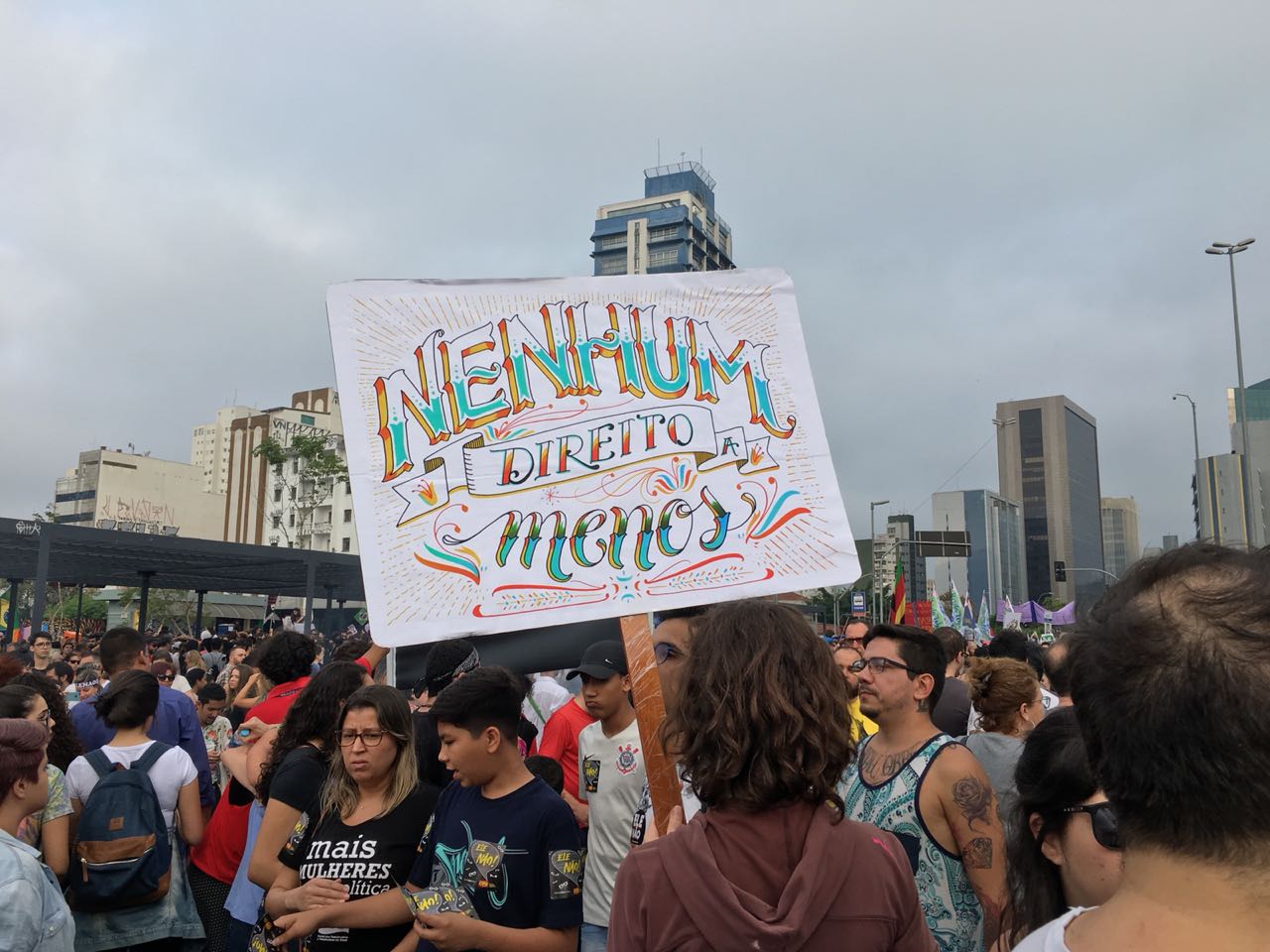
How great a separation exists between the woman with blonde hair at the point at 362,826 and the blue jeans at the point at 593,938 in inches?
31.4

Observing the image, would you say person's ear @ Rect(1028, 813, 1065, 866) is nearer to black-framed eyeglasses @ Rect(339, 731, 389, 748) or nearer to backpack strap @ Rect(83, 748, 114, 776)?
black-framed eyeglasses @ Rect(339, 731, 389, 748)

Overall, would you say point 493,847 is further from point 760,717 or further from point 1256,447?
A: point 1256,447

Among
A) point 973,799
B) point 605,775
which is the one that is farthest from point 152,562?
point 973,799

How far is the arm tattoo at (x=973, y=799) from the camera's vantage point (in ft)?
9.87

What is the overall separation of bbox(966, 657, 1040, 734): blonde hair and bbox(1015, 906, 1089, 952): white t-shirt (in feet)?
10.1

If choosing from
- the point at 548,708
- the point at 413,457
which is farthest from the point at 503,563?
the point at 548,708

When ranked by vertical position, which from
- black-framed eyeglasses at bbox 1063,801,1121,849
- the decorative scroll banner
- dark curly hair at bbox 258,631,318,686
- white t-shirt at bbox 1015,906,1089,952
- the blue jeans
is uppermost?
the decorative scroll banner

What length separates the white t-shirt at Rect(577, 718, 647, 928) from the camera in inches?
146

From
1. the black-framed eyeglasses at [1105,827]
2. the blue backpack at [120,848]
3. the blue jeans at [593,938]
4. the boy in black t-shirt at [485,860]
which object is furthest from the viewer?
the blue backpack at [120,848]

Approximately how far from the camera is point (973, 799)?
304 centimetres

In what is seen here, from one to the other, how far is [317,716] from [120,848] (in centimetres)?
107

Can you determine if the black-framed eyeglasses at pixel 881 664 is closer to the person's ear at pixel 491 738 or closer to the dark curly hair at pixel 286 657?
the person's ear at pixel 491 738

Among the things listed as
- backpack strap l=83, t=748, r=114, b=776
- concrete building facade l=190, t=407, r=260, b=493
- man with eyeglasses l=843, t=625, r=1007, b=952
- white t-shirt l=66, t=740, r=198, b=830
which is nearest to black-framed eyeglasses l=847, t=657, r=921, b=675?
man with eyeglasses l=843, t=625, r=1007, b=952

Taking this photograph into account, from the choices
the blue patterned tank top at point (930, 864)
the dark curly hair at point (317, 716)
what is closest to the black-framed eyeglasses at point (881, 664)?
the blue patterned tank top at point (930, 864)
